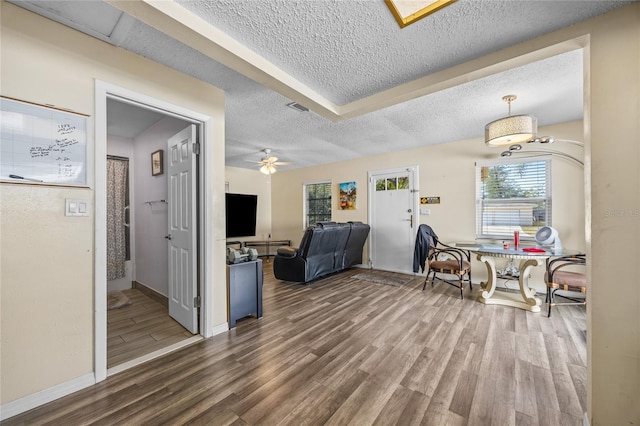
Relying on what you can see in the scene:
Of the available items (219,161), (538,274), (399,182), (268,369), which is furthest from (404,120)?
(268,369)

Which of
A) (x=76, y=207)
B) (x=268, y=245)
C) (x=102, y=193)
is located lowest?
(x=268, y=245)

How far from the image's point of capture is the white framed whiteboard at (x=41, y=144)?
140 cm

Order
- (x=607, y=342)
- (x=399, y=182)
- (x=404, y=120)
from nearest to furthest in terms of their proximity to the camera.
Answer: (x=607, y=342) < (x=404, y=120) < (x=399, y=182)

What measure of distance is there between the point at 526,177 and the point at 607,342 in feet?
10.9

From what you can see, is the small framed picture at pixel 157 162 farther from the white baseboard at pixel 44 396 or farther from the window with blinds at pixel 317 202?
the window with blinds at pixel 317 202

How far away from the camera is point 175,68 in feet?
6.93

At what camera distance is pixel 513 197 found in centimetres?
389

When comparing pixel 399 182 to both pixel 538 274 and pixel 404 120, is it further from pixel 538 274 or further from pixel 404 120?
pixel 538 274

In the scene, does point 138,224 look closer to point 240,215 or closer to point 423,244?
point 240,215

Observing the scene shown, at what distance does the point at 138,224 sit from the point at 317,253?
288 centimetres

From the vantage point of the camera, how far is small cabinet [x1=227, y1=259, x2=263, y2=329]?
8.32 feet

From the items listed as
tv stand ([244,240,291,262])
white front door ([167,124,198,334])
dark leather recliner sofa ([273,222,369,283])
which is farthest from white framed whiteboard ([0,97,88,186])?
tv stand ([244,240,291,262])

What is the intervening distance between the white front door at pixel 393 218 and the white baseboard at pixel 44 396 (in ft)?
15.1

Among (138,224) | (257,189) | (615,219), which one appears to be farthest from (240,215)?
(615,219)
